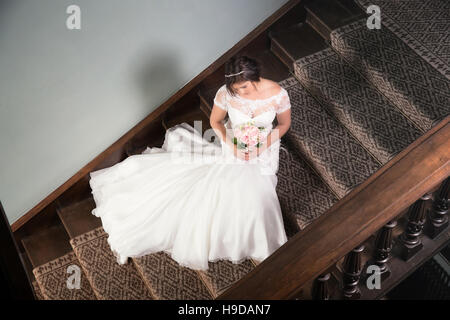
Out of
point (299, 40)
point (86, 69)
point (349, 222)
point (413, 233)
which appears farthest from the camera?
point (299, 40)

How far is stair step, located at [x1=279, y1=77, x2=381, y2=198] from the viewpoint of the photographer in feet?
12.2

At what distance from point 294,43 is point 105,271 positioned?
221cm

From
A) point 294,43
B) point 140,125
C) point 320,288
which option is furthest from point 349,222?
point 140,125

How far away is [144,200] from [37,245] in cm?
118

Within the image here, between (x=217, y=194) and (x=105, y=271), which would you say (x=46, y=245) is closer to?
(x=105, y=271)

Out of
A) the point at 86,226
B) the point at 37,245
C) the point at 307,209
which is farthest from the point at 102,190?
the point at 307,209

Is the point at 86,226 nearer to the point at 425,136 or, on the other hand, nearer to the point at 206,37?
the point at 206,37

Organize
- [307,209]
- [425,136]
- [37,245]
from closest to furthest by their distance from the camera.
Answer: [425,136], [307,209], [37,245]

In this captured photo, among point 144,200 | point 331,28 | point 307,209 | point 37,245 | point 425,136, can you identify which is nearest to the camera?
point 425,136

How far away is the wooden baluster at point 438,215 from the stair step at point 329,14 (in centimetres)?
200

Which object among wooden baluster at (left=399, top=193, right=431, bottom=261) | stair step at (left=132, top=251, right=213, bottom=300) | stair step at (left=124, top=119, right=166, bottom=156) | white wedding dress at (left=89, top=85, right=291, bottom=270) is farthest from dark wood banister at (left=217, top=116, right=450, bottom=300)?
stair step at (left=124, top=119, right=166, bottom=156)

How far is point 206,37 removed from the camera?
14.6ft

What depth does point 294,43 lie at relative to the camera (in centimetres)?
448

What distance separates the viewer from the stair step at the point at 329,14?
4.35 m
